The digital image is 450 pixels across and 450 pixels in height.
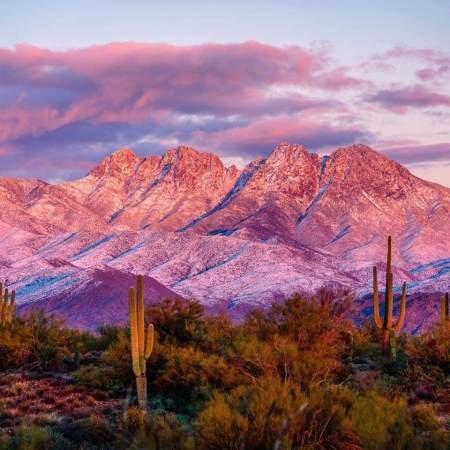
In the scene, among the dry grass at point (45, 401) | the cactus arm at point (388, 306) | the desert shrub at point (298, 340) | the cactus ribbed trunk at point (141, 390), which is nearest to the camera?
the desert shrub at point (298, 340)

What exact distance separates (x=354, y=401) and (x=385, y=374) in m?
12.2

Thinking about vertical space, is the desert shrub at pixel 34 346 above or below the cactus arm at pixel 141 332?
below

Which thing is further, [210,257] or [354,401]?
[210,257]

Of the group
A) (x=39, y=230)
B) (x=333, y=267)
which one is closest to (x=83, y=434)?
(x=333, y=267)

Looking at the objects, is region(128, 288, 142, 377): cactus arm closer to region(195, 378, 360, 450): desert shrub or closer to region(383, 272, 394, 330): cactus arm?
region(195, 378, 360, 450): desert shrub

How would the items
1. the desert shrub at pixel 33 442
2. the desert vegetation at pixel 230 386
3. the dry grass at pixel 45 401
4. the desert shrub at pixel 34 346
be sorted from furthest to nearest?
the desert shrub at pixel 34 346
the dry grass at pixel 45 401
the desert shrub at pixel 33 442
the desert vegetation at pixel 230 386

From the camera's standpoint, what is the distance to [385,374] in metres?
24.3

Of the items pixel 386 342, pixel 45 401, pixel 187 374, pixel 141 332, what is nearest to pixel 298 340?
pixel 187 374

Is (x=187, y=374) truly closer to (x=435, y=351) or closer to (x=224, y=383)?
(x=224, y=383)

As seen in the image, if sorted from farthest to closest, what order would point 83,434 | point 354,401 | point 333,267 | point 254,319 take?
1. point 333,267
2. point 254,319
3. point 83,434
4. point 354,401

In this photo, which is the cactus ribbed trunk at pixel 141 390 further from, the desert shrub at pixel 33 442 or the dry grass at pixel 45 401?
the desert shrub at pixel 33 442

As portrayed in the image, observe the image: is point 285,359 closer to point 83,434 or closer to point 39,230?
point 83,434

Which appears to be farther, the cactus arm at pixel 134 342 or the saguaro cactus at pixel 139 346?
the cactus arm at pixel 134 342

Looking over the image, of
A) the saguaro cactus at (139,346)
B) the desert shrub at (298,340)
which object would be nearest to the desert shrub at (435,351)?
the desert shrub at (298,340)
